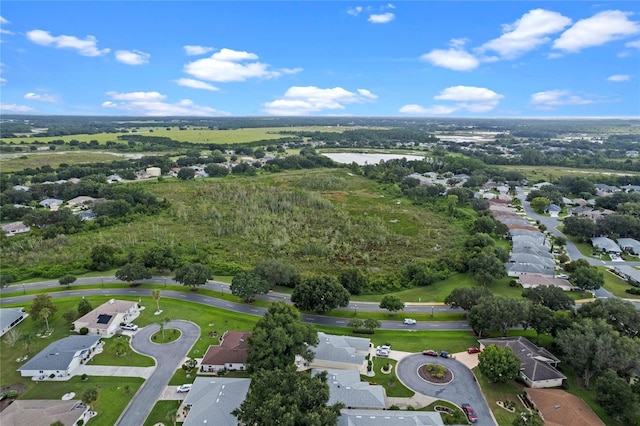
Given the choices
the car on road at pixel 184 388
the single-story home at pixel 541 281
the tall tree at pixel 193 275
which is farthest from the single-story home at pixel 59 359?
the single-story home at pixel 541 281

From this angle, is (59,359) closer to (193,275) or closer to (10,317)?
(10,317)

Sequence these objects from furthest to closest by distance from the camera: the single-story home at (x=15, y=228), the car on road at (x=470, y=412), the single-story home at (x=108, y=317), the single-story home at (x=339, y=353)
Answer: the single-story home at (x=15, y=228), the single-story home at (x=108, y=317), the single-story home at (x=339, y=353), the car on road at (x=470, y=412)

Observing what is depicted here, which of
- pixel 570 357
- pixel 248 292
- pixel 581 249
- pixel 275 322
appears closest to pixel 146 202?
pixel 248 292

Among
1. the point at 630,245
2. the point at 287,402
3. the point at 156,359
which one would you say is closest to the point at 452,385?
the point at 287,402

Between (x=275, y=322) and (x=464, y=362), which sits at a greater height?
(x=275, y=322)

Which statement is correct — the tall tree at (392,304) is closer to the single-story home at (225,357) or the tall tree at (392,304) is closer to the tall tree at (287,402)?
the single-story home at (225,357)

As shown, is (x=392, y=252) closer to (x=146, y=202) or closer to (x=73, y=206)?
(x=146, y=202)
